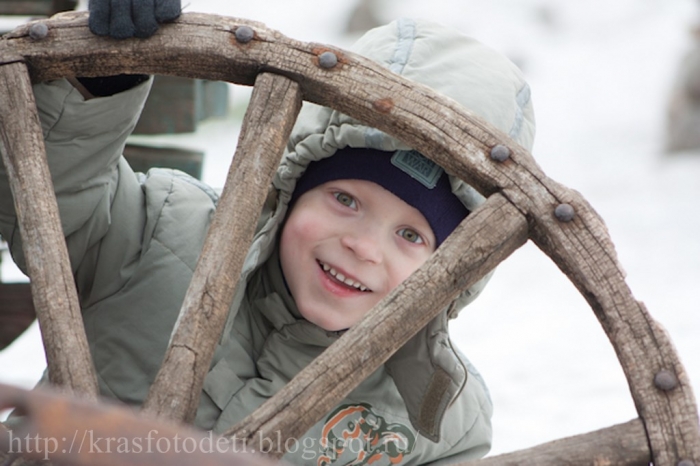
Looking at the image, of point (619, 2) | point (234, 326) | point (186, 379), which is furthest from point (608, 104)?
point (186, 379)

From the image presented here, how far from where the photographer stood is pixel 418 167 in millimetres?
1384

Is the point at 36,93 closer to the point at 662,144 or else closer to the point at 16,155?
the point at 16,155

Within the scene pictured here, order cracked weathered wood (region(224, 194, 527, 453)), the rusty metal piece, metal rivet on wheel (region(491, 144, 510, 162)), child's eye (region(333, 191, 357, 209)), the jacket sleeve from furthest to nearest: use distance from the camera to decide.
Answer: child's eye (region(333, 191, 357, 209))
the jacket sleeve
metal rivet on wheel (region(491, 144, 510, 162))
cracked weathered wood (region(224, 194, 527, 453))
the rusty metal piece

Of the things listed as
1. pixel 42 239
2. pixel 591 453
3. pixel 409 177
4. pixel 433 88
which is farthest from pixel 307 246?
pixel 591 453

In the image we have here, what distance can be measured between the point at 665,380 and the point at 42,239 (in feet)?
2.45

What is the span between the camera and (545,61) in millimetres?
7547

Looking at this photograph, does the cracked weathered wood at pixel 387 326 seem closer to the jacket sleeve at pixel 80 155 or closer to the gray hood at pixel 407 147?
the gray hood at pixel 407 147

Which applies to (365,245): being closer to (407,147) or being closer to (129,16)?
(407,147)

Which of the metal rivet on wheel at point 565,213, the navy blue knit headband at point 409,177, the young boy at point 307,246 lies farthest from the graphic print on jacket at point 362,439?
the metal rivet on wheel at point 565,213

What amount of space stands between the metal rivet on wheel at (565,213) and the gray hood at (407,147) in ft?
0.82

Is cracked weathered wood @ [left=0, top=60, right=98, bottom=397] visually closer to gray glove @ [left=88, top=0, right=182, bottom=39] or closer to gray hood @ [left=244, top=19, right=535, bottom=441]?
gray glove @ [left=88, top=0, right=182, bottom=39]

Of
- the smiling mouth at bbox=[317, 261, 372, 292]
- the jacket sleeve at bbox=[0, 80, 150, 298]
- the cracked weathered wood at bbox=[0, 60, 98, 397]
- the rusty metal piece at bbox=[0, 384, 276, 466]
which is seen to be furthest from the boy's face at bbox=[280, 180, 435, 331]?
the rusty metal piece at bbox=[0, 384, 276, 466]

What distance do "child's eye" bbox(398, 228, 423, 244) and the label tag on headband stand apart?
10cm

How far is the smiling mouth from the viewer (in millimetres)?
1459
